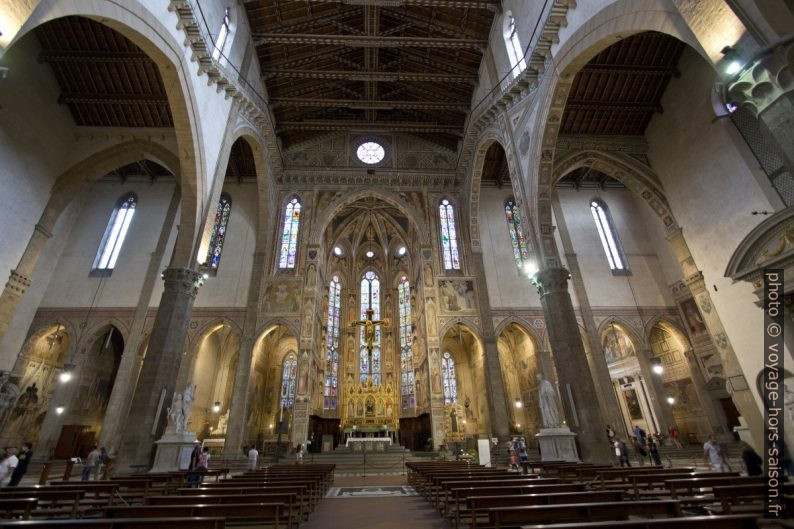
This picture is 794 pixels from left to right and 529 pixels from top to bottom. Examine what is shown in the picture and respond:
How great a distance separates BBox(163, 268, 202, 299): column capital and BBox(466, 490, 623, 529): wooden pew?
33.9 feet

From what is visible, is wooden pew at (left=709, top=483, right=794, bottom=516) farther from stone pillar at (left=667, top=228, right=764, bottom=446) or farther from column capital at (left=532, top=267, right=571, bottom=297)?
stone pillar at (left=667, top=228, right=764, bottom=446)

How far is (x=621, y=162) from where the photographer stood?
1661 centimetres

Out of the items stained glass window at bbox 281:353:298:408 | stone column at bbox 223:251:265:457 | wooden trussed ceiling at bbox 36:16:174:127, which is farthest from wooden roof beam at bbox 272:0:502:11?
stained glass window at bbox 281:353:298:408

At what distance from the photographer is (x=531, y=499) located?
3852 mm

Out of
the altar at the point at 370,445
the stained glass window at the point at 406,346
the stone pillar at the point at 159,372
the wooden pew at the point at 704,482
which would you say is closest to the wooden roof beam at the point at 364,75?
the stone pillar at the point at 159,372

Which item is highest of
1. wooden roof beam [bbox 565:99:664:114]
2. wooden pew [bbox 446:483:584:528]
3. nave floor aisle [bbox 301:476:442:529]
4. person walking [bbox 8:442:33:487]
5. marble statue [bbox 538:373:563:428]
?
wooden roof beam [bbox 565:99:664:114]

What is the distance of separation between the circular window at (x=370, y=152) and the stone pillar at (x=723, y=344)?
15.2 m

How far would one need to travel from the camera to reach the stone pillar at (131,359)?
48.7 feet

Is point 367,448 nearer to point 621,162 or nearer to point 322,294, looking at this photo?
point 322,294

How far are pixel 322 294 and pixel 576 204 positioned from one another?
15539 millimetres

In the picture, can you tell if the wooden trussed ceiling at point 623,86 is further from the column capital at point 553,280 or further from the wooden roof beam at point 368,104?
the column capital at point 553,280

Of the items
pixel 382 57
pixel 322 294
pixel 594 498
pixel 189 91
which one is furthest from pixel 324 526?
pixel 382 57

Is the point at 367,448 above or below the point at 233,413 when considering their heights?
below

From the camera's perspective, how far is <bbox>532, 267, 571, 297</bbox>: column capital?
11484 mm
